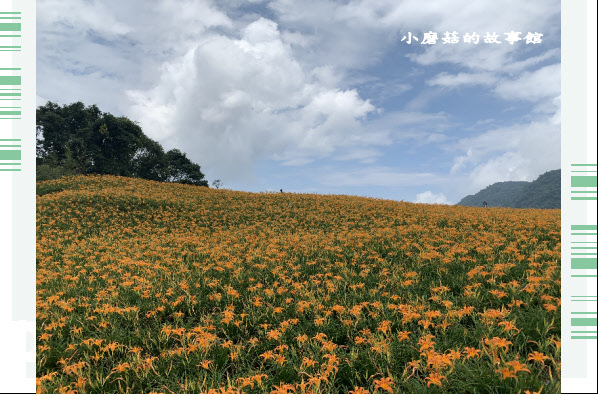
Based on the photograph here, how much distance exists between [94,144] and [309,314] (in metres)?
39.6

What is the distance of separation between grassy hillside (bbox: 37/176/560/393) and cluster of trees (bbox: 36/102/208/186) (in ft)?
95.0

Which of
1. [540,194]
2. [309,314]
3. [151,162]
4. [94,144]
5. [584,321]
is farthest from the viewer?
[540,194]

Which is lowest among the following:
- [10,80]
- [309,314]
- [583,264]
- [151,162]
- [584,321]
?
[309,314]

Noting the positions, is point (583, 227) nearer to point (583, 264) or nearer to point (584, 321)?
point (583, 264)

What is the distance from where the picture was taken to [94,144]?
37.0 meters

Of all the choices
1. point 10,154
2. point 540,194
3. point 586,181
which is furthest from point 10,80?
point 540,194

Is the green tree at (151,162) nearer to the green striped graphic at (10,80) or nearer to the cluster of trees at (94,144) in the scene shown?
the cluster of trees at (94,144)

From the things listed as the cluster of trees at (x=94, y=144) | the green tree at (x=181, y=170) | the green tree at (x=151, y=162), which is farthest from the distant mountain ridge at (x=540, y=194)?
the cluster of trees at (x=94, y=144)

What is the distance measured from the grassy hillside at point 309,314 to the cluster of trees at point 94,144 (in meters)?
29.0

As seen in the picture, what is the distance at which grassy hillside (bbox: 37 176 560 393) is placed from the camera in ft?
12.0

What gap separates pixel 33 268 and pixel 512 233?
11.3m

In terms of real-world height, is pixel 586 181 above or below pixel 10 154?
below

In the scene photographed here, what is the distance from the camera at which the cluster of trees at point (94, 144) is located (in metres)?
36.8

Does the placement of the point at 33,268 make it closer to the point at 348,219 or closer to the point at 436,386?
the point at 436,386
